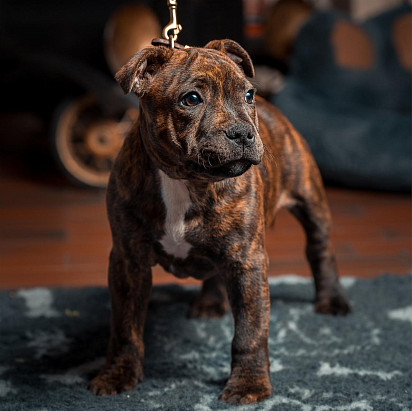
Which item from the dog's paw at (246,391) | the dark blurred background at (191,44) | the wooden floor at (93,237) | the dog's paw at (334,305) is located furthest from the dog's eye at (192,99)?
the dark blurred background at (191,44)

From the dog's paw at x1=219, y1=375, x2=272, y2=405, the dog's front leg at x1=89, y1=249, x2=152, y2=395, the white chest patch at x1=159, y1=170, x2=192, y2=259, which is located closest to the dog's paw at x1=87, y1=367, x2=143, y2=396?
the dog's front leg at x1=89, y1=249, x2=152, y2=395

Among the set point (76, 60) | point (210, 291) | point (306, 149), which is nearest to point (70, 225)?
point (76, 60)

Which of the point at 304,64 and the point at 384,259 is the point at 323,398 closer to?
the point at 384,259

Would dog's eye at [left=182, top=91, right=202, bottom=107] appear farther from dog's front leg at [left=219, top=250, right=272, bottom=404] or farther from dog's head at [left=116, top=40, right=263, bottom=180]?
dog's front leg at [left=219, top=250, right=272, bottom=404]

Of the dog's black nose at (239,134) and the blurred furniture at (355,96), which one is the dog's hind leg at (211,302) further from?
the blurred furniture at (355,96)

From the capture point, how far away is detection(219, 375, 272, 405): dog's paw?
1.78 meters

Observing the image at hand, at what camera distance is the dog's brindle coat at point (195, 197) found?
5.04 ft

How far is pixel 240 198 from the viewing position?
1.74m

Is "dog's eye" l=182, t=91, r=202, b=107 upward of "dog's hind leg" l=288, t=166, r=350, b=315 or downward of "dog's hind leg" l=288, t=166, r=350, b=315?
upward

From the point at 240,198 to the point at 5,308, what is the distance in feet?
3.46

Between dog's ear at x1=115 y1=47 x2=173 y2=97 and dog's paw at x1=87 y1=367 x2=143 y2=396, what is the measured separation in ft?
2.45

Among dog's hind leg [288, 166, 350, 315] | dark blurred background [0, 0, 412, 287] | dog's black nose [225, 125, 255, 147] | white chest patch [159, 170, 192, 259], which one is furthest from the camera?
dark blurred background [0, 0, 412, 287]

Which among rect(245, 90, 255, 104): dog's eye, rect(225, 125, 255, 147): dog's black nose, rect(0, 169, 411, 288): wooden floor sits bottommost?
rect(0, 169, 411, 288): wooden floor

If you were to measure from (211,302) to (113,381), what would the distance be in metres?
0.58
